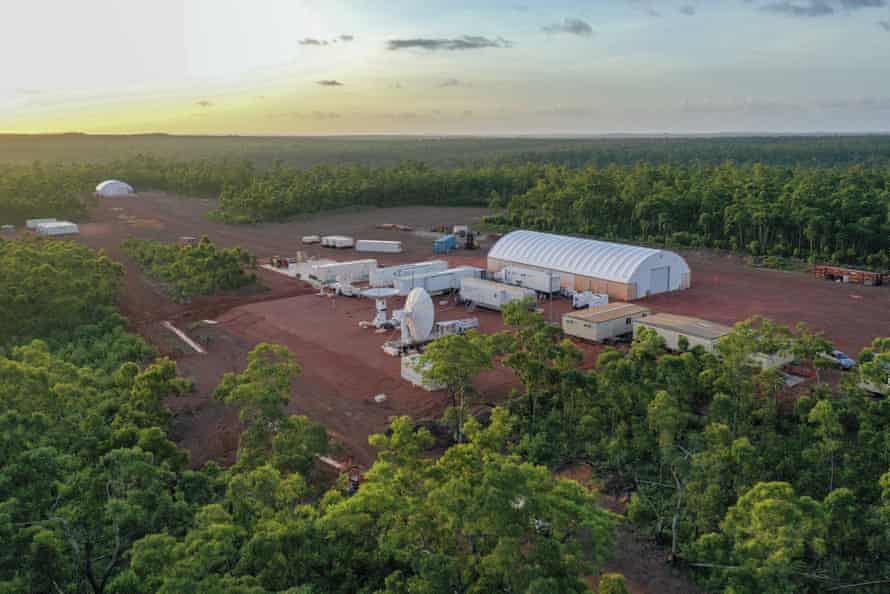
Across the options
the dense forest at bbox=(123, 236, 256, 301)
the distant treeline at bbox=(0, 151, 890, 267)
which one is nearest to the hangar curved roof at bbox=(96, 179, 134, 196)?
the distant treeline at bbox=(0, 151, 890, 267)

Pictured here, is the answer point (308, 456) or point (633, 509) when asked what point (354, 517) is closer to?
point (308, 456)

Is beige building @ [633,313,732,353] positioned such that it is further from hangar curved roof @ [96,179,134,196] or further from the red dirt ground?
hangar curved roof @ [96,179,134,196]

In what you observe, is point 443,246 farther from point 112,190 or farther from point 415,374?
point 112,190

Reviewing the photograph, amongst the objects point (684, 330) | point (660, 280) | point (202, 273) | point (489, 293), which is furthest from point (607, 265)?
point (202, 273)

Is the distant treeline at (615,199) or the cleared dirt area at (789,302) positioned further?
the distant treeline at (615,199)

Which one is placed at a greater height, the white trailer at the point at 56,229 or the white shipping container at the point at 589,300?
the white trailer at the point at 56,229

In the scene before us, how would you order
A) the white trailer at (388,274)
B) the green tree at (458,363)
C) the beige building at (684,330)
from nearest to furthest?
the green tree at (458,363), the beige building at (684,330), the white trailer at (388,274)

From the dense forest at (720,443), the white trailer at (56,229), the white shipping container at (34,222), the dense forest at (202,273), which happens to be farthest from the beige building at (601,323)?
the white shipping container at (34,222)

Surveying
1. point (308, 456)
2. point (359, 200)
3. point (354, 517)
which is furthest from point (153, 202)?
point (354, 517)

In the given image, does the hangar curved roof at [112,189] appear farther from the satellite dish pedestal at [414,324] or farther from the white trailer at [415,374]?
the white trailer at [415,374]
